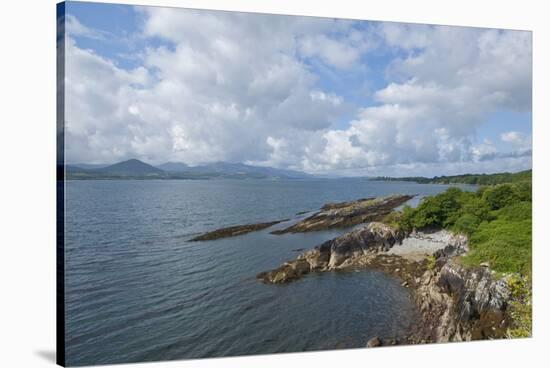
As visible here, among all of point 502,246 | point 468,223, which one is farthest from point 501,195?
point 502,246

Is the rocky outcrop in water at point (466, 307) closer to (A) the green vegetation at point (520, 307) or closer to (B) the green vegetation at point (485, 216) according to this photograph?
(A) the green vegetation at point (520, 307)

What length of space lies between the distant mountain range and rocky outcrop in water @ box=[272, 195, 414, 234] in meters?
0.90

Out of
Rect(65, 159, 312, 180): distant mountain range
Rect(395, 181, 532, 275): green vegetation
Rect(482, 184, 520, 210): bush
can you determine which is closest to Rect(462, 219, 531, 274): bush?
Rect(395, 181, 532, 275): green vegetation

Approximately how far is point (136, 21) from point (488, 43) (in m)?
6.67

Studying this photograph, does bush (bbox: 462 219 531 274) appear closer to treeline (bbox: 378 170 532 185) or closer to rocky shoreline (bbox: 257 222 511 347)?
rocky shoreline (bbox: 257 222 511 347)

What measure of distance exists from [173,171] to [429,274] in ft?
17.4

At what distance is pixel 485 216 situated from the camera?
955 cm

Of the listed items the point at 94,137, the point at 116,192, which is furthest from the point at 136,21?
the point at 116,192

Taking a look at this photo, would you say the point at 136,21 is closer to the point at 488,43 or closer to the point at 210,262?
the point at 210,262

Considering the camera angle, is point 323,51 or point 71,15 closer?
point 71,15

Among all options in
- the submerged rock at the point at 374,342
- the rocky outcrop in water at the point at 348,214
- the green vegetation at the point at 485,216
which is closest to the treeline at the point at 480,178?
the green vegetation at the point at 485,216

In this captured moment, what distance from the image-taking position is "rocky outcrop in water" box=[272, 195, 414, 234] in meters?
9.03

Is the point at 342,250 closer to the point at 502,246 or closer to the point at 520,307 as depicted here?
the point at 502,246

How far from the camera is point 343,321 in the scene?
8445mm
